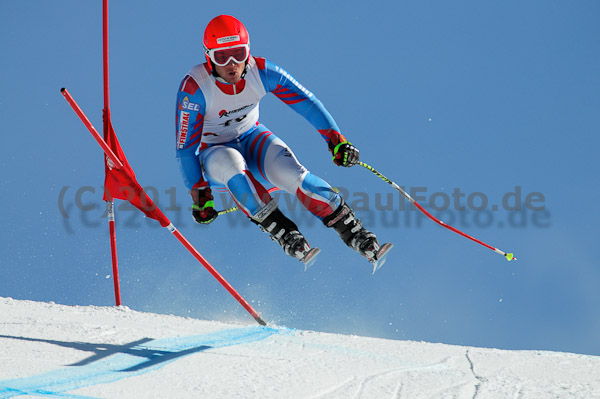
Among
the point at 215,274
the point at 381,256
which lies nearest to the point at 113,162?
the point at 215,274

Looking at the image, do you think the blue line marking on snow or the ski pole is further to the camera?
the ski pole

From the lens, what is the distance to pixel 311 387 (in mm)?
4258

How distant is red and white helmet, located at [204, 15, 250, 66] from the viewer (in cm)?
506

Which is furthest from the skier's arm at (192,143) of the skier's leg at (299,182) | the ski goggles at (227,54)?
the skier's leg at (299,182)

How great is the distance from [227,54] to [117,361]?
2.58 m

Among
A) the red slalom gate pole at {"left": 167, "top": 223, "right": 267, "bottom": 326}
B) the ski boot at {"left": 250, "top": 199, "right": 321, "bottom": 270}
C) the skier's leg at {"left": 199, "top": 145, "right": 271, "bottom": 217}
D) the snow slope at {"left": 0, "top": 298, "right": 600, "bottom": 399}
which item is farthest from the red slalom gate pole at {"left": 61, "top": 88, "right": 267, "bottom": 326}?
the ski boot at {"left": 250, "top": 199, "right": 321, "bottom": 270}

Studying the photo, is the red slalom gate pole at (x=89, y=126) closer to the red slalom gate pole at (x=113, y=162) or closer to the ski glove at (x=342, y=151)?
the red slalom gate pole at (x=113, y=162)

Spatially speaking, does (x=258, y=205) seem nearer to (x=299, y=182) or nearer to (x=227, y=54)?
(x=299, y=182)

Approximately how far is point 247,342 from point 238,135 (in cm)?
185

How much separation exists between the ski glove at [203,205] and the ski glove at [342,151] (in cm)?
116

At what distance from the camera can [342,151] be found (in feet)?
17.5

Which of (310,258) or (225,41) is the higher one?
(225,41)

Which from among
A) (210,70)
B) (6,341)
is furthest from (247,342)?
(210,70)

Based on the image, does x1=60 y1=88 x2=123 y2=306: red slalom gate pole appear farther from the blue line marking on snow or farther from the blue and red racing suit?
the blue line marking on snow
